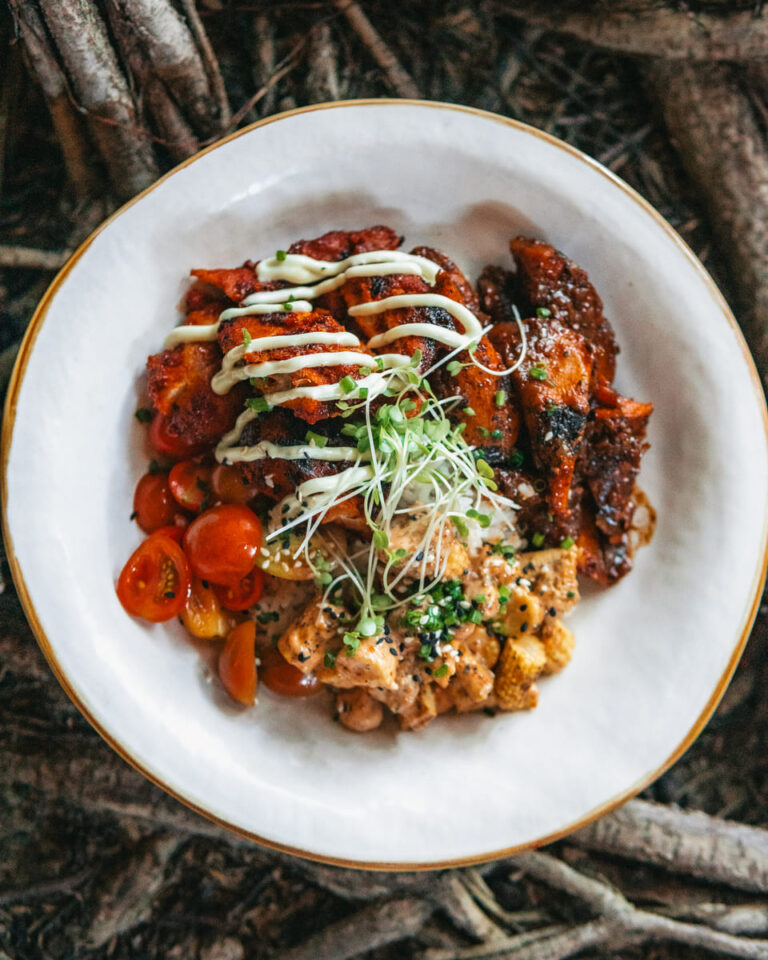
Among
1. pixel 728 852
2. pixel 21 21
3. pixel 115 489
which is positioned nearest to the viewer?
pixel 21 21

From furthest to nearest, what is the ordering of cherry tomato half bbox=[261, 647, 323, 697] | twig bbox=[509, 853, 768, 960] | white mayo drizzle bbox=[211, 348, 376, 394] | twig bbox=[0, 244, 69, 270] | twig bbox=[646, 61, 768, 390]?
twig bbox=[646, 61, 768, 390], twig bbox=[509, 853, 768, 960], twig bbox=[0, 244, 69, 270], cherry tomato half bbox=[261, 647, 323, 697], white mayo drizzle bbox=[211, 348, 376, 394]

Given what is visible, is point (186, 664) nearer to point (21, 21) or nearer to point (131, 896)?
point (131, 896)

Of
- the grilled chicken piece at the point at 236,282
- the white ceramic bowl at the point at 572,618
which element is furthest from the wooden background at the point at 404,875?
the grilled chicken piece at the point at 236,282

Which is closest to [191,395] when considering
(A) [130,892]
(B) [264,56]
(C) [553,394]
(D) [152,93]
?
(D) [152,93]

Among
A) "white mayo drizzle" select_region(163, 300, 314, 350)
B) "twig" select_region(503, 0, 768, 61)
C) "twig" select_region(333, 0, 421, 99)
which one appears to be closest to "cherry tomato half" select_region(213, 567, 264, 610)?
"white mayo drizzle" select_region(163, 300, 314, 350)

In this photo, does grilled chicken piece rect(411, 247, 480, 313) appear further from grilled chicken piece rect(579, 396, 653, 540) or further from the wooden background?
the wooden background

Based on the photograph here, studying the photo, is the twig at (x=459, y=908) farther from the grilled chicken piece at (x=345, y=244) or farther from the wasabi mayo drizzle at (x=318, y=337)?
the grilled chicken piece at (x=345, y=244)

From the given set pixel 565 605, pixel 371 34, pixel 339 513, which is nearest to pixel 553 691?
pixel 565 605

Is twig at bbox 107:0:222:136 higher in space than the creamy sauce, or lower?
higher
